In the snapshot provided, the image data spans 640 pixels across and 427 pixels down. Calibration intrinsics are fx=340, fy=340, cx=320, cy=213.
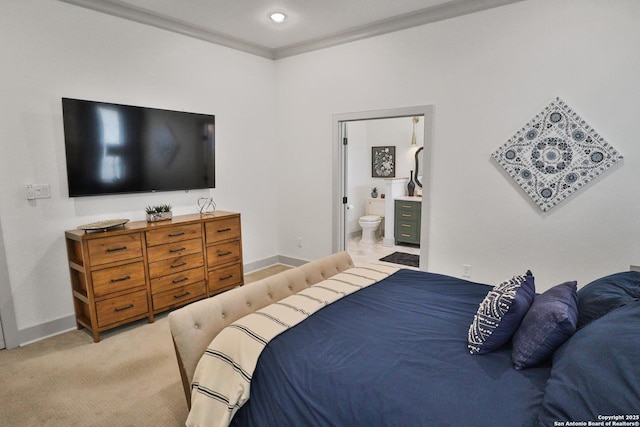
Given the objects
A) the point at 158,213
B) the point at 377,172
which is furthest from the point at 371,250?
the point at 158,213

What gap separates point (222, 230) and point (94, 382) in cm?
176

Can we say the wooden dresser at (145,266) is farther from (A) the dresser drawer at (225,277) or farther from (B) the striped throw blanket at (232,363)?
(B) the striped throw blanket at (232,363)

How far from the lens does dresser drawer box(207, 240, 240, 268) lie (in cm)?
364

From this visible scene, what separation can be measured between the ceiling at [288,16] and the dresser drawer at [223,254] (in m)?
2.36

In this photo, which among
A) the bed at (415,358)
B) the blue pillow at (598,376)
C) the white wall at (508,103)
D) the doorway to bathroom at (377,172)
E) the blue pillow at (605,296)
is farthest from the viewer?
the doorway to bathroom at (377,172)

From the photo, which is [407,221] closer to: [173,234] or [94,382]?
[173,234]

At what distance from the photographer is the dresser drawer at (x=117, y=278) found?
9.29ft

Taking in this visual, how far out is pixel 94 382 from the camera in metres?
2.35

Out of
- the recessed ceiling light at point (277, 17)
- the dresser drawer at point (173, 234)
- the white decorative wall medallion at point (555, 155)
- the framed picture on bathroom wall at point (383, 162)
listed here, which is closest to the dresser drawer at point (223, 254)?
the dresser drawer at point (173, 234)

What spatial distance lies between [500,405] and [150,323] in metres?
3.02

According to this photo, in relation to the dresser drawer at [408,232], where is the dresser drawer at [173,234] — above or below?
above

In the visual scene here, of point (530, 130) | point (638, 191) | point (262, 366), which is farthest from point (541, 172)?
point (262, 366)

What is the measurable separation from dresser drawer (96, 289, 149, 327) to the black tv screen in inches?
38.7

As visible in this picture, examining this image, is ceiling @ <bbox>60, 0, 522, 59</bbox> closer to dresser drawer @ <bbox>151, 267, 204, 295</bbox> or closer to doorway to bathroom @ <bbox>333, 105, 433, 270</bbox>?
doorway to bathroom @ <bbox>333, 105, 433, 270</bbox>
